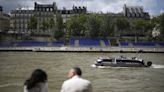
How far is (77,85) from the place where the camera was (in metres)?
7.75

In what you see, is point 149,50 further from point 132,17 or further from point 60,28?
point 132,17

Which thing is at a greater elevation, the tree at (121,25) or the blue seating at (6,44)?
the tree at (121,25)

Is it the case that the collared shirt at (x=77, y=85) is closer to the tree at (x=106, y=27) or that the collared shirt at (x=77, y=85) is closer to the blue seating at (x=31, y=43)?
the blue seating at (x=31, y=43)

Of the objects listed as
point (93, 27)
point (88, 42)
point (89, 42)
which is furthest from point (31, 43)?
point (93, 27)

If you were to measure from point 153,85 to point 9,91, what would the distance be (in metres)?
10.4

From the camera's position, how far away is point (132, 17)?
604ft

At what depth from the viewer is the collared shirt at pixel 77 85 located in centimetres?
775

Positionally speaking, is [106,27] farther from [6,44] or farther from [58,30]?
[6,44]

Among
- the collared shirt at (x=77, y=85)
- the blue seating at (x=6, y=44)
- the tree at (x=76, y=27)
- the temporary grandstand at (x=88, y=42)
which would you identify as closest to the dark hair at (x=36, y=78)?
the collared shirt at (x=77, y=85)

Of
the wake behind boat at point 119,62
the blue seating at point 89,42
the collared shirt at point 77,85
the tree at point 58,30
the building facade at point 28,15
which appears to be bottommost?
the wake behind boat at point 119,62

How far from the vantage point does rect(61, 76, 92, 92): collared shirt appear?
25.4 ft

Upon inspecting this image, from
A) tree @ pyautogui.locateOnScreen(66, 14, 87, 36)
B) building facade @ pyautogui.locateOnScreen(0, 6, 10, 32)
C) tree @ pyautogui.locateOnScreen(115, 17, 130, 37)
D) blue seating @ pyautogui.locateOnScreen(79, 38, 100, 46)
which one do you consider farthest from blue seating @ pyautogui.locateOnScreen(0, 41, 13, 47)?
building facade @ pyautogui.locateOnScreen(0, 6, 10, 32)

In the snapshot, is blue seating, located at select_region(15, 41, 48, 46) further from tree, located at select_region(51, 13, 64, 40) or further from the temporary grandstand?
tree, located at select_region(51, 13, 64, 40)

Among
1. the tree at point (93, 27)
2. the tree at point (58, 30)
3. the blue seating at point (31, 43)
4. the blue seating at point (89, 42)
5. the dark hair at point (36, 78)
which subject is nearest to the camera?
the dark hair at point (36, 78)
